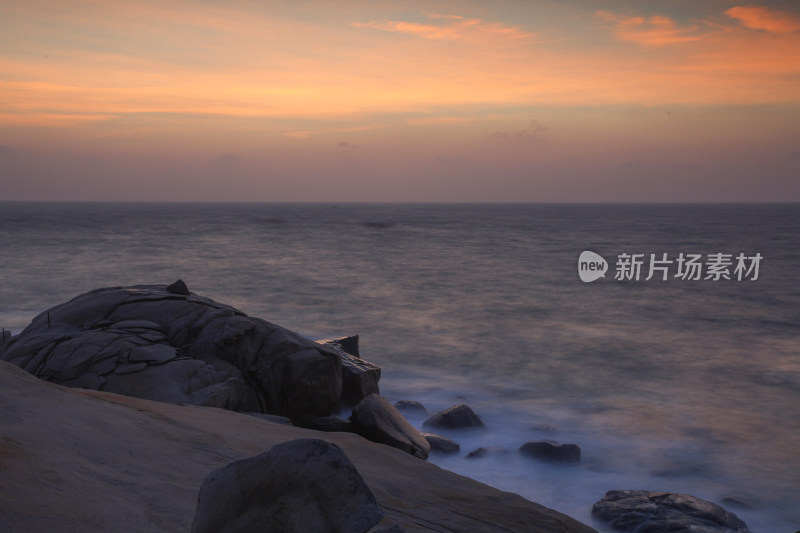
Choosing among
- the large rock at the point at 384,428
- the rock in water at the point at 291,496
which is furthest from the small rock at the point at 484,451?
the rock in water at the point at 291,496

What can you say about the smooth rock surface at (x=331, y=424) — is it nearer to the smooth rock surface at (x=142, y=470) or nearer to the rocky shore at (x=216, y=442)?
the rocky shore at (x=216, y=442)

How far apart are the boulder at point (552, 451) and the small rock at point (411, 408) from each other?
1.92 m

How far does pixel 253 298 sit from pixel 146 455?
19476 millimetres

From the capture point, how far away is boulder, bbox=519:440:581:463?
8.61 m

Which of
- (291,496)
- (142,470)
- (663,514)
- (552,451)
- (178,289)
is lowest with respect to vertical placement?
(552,451)

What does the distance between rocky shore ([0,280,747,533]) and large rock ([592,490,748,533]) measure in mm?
20

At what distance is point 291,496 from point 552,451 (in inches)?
264

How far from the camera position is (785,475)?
8430 millimetres

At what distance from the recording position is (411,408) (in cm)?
1025

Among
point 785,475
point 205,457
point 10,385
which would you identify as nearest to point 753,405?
point 785,475
